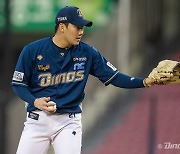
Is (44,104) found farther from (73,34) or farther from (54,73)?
(73,34)

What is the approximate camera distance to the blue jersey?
488cm

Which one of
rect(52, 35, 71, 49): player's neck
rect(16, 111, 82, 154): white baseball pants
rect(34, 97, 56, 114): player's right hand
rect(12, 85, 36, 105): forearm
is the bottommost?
rect(16, 111, 82, 154): white baseball pants

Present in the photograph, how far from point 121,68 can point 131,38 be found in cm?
51

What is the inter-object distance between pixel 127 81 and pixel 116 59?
400 cm

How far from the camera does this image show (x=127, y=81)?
16.4 ft

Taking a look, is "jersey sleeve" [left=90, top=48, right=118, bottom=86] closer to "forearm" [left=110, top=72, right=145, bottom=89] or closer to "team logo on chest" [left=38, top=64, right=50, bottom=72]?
"forearm" [left=110, top=72, right=145, bottom=89]

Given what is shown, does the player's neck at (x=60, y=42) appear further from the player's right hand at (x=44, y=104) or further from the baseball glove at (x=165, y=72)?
the baseball glove at (x=165, y=72)

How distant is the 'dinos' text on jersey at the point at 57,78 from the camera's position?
16.2 feet

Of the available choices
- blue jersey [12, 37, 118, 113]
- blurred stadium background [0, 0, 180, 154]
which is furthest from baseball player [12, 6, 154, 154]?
blurred stadium background [0, 0, 180, 154]

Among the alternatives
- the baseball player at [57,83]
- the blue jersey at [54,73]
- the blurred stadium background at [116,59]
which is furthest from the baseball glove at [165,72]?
the blurred stadium background at [116,59]

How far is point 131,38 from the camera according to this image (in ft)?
30.1

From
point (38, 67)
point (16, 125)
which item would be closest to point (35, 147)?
point (38, 67)

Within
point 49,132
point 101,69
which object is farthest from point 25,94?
point 101,69

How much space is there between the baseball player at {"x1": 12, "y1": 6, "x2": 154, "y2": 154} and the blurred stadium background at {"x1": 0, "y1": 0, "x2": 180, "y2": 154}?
65.9 inches
